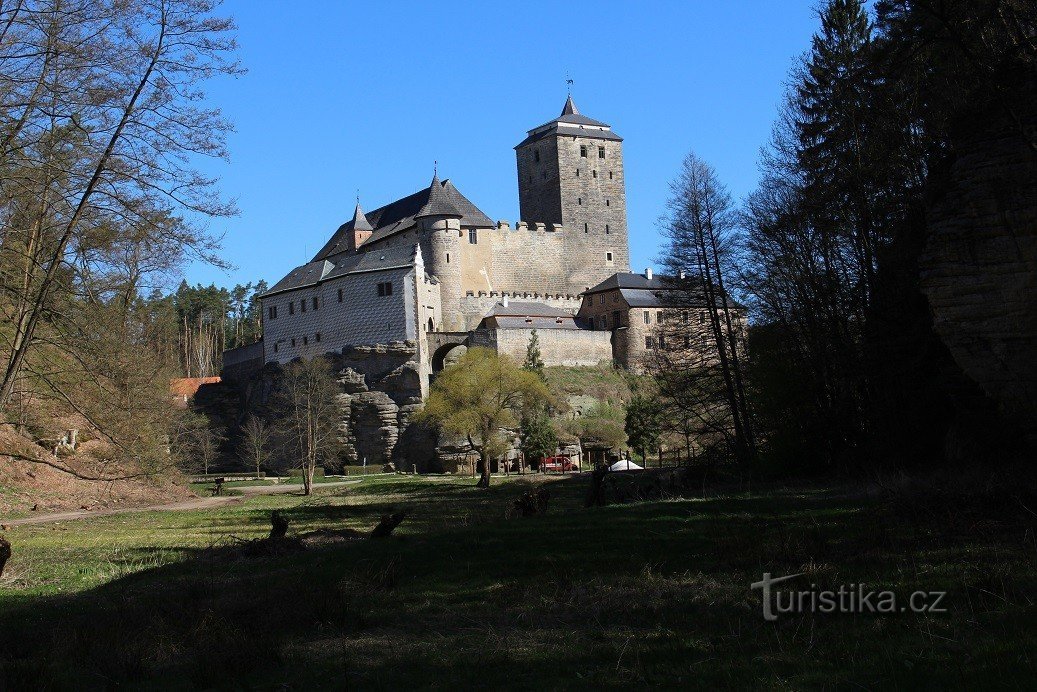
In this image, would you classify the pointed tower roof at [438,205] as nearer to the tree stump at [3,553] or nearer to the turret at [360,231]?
the turret at [360,231]

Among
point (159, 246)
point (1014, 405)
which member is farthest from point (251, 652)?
point (1014, 405)

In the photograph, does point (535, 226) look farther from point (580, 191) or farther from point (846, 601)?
point (846, 601)

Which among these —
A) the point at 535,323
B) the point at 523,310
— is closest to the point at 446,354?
the point at 535,323

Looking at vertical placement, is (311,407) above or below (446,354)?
below

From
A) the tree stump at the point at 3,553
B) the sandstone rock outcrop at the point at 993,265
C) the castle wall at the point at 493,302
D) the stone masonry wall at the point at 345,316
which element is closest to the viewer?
the tree stump at the point at 3,553

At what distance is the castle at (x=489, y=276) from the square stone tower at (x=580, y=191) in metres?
0.11

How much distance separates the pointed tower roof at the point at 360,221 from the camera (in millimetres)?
Answer: 84250

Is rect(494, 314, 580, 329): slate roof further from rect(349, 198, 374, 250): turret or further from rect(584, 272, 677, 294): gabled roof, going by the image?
rect(349, 198, 374, 250): turret

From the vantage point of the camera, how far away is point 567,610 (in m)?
8.73

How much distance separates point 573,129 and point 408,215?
18.2m

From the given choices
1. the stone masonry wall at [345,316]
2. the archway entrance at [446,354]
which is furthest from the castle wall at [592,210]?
the stone masonry wall at [345,316]

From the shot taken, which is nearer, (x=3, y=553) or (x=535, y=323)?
(x=3, y=553)

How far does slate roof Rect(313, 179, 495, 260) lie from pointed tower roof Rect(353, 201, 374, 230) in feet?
1.22

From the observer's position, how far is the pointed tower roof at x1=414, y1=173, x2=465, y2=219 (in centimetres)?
7506
